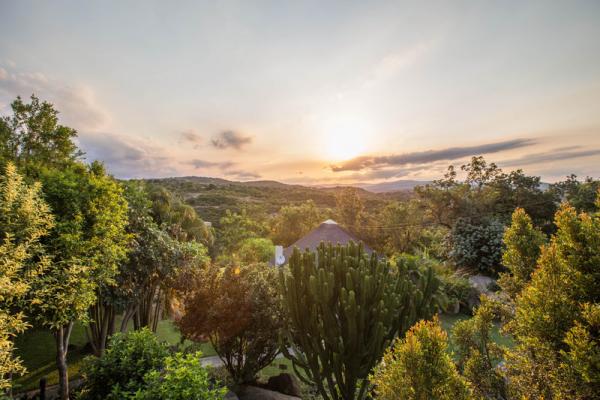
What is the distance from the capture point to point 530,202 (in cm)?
2064

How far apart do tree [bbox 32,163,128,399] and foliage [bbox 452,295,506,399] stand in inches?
266

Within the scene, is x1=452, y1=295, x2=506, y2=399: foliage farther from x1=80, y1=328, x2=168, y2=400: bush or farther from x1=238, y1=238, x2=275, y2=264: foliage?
x1=238, y1=238, x2=275, y2=264: foliage

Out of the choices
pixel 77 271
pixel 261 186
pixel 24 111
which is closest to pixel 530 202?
pixel 77 271

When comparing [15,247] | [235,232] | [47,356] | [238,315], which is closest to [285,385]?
[238,315]

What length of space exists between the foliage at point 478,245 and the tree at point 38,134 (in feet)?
74.5

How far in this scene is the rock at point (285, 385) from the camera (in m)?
7.95

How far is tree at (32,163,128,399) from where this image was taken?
5152mm

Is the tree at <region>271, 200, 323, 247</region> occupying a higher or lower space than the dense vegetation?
lower

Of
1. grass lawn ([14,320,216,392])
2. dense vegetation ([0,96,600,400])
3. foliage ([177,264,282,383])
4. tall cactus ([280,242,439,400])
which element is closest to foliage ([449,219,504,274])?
dense vegetation ([0,96,600,400])

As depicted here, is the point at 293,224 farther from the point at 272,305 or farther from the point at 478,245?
the point at 272,305

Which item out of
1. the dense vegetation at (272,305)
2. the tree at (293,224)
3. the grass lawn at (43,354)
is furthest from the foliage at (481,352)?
the tree at (293,224)

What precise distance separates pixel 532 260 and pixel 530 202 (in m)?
20.9

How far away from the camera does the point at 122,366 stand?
5.07m

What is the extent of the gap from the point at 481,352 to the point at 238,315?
5.28m
